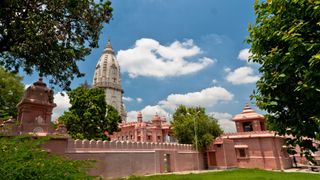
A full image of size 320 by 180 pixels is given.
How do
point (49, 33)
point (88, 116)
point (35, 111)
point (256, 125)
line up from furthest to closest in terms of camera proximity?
point (256, 125), point (88, 116), point (35, 111), point (49, 33)

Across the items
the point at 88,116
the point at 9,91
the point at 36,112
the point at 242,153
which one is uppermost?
the point at 9,91

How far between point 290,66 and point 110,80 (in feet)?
226

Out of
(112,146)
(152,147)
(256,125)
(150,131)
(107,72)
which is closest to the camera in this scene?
(112,146)

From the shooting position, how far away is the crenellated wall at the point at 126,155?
16.8m

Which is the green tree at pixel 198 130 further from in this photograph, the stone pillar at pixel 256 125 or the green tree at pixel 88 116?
the green tree at pixel 88 116

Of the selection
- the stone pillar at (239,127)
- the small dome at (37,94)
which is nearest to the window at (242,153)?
the stone pillar at (239,127)

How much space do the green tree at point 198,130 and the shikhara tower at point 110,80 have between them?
41056 mm

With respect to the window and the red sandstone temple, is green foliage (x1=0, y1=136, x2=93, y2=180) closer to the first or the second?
the red sandstone temple

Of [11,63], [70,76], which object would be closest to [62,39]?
[70,76]

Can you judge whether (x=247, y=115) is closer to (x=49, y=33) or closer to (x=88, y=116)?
(x=88, y=116)

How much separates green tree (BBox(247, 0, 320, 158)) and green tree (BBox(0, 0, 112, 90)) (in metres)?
8.80

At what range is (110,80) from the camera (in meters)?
70.8

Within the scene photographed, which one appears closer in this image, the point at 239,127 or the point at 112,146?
the point at 112,146

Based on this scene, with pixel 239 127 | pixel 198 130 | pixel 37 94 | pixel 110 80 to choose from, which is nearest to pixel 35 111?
pixel 37 94
